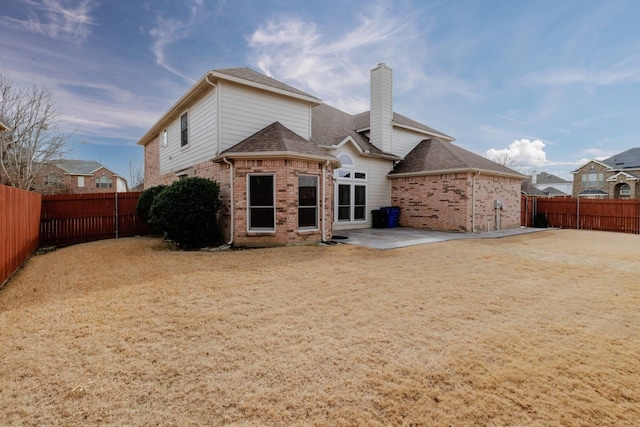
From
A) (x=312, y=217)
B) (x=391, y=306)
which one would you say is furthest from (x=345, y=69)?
(x=391, y=306)

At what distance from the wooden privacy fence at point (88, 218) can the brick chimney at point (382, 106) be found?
41.0ft

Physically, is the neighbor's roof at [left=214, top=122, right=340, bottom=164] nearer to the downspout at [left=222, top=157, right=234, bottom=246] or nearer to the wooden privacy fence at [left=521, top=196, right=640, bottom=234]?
the downspout at [left=222, top=157, right=234, bottom=246]

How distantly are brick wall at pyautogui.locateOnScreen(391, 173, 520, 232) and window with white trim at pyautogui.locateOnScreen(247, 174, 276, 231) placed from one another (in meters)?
8.58

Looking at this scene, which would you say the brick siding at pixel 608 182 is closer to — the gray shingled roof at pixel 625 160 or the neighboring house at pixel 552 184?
the gray shingled roof at pixel 625 160

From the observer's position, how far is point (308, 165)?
393 inches

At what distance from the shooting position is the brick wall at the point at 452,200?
13.5 m

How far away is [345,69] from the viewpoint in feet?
46.6

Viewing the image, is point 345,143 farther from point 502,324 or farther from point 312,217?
point 502,324

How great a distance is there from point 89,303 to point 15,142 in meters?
26.4

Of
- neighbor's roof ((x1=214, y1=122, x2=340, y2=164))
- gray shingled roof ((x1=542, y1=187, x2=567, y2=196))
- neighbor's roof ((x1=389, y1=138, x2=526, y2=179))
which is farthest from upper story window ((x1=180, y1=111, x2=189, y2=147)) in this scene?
gray shingled roof ((x1=542, y1=187, x2=567, y2=196))

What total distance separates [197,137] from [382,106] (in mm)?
9949

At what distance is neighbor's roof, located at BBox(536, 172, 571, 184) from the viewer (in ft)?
198

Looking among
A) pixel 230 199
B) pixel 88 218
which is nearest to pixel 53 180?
pixel 88 218

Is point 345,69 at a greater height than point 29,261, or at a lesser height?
greater
